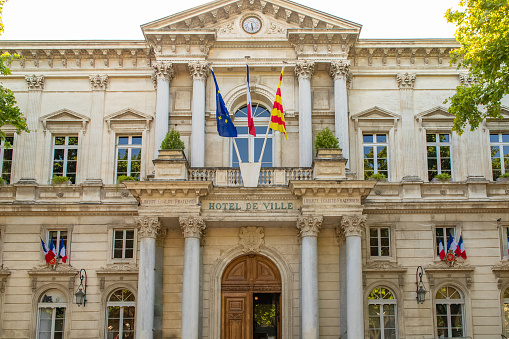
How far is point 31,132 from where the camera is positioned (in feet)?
78.5

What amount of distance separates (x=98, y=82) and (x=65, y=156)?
3237mm

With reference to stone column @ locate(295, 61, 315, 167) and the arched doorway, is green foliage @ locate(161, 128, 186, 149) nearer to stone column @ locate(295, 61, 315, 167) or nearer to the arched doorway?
stone column @ locate(295, 61, 315, 167)

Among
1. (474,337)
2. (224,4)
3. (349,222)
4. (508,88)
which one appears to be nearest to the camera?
(508,88)

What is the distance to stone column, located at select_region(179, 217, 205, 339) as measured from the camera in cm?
1970

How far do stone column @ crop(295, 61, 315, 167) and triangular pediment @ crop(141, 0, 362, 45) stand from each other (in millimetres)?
1367

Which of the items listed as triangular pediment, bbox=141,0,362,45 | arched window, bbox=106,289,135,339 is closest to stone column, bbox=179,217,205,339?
arched window, bbox=106,289,135,339

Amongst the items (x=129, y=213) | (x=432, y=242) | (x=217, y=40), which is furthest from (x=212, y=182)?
(x=432, y=242)

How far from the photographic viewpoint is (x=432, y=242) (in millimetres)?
22422

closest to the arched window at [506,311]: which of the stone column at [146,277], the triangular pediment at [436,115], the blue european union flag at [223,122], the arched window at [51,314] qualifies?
the triangular pediment at [436,115]

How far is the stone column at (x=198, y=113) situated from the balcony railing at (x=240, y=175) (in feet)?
3.62

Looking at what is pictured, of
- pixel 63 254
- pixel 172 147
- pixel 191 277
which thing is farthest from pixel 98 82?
pixel 191 277

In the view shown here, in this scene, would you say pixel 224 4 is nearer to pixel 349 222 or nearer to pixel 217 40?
pixel 217 40

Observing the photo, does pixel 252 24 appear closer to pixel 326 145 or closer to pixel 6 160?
pixel 326 145

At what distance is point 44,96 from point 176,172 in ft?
24.8
